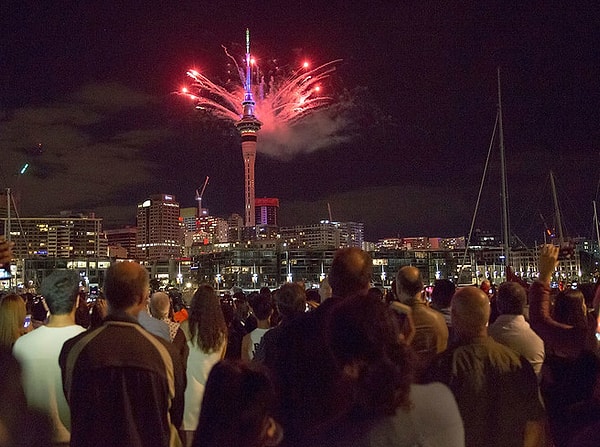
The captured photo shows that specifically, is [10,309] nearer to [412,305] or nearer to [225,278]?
[412,305]

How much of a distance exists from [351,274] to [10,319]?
3126 mm

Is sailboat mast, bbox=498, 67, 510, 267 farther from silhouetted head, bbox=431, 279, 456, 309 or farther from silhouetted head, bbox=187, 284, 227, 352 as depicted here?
silhouetted head, bbox=187, 284, 227, 352

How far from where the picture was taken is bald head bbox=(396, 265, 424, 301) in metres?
6.10

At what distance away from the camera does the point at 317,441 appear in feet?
9.07

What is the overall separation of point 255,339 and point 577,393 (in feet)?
11.8

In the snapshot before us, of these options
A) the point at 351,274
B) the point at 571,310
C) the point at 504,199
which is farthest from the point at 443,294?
the point at 504,199

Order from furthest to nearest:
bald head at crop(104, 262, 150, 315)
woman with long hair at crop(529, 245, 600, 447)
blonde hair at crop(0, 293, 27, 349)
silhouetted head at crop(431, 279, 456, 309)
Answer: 1. silhouetted head at crop(431, 279, 456, 309)
2. blonde hair at crop(0, 293, 27, 349)
3. woman with long hair at crop(529, 245, 600, 447)
4. bald head at crop(104, 262, 150, 315)

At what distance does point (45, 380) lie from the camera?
4.89 metres

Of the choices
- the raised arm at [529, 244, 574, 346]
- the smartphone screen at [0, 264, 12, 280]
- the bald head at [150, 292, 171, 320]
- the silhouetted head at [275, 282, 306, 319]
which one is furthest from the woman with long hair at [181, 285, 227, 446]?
the smartphone screen at [0, 264, 12, 280]

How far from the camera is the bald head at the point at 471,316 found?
14.4 feet

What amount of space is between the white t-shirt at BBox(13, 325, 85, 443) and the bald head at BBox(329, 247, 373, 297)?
2.43 metres

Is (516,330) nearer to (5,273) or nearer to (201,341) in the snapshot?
(201,341)

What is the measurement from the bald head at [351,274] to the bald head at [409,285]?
1697 mm

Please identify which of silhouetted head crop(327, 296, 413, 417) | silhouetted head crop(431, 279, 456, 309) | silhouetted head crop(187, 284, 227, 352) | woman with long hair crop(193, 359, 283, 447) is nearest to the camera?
woman with long hair crop(193, 359, 283, 447)
